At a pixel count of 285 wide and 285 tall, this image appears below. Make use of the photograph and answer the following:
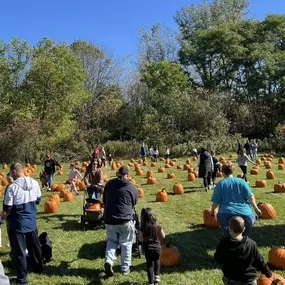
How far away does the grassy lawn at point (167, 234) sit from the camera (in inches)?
241

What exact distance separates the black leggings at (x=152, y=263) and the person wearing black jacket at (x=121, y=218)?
608mm

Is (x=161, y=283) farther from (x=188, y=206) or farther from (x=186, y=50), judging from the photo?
(x=186, y=50)

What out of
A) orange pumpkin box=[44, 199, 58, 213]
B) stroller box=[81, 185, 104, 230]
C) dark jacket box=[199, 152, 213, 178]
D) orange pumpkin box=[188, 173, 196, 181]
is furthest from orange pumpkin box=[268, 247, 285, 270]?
orange pumpkin box=[188, 173, 196, 181]

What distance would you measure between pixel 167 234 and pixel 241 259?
4.48 meters

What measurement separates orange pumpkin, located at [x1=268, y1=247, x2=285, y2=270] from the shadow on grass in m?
3.12

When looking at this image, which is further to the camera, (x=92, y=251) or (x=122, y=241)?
(x=92, y=251)

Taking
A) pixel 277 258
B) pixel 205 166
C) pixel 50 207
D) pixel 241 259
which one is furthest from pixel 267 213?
pixel 50 207

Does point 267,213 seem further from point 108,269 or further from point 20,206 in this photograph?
point 20,206

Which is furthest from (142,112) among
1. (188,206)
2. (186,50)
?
(188,206)

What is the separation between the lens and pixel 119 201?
6.29m

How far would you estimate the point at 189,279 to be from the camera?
602 centimetres

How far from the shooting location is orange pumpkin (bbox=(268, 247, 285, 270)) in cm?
614

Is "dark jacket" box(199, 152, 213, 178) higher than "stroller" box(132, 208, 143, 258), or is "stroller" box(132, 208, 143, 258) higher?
"dark jacket" box(199, 152, 213, 178)

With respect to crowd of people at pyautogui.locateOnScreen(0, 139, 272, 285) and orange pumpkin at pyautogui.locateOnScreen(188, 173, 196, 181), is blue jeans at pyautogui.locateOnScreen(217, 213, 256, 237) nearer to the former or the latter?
crowd of people at pyautogui.locateOnScreen(0, 139, 272, 285)
